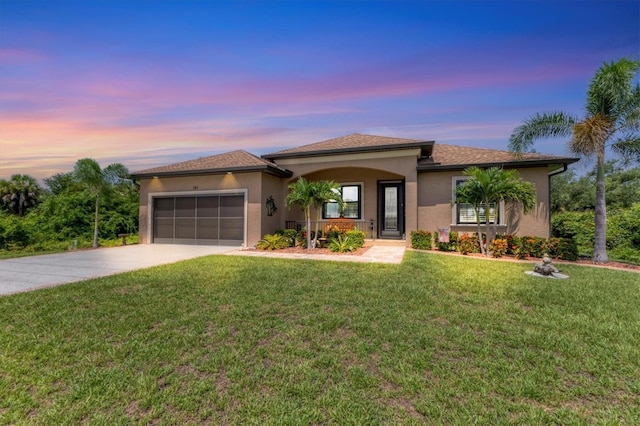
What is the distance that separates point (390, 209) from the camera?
45.4 ft

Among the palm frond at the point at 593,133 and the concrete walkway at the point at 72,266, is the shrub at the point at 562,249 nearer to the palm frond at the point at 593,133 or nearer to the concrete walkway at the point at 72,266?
the palm frond at the point at 593,133

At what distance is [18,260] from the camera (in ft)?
30.4

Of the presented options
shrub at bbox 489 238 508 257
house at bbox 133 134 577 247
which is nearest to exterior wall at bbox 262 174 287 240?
house at bbox 133 134 577 247

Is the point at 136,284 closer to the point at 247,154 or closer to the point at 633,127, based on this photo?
the point at 247,154

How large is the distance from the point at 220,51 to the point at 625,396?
507 inches

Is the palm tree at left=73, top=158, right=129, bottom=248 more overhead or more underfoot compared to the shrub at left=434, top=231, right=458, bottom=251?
more overhead

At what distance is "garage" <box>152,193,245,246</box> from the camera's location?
13.1 metres

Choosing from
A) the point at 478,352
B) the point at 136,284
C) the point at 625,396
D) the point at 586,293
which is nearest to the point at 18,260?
the point at 136,284

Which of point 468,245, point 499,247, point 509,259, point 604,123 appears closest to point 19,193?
point 468,245

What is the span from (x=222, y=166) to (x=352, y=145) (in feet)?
19.6

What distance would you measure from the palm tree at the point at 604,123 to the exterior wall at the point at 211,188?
1147 centimetres

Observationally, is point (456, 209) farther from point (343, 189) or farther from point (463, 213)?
point (343, 189)

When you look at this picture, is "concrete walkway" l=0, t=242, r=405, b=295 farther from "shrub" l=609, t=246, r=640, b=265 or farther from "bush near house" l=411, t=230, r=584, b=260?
"shrub" l=609, t=246, r=640, b=265

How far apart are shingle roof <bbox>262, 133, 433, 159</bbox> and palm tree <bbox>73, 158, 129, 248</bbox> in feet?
24.3
